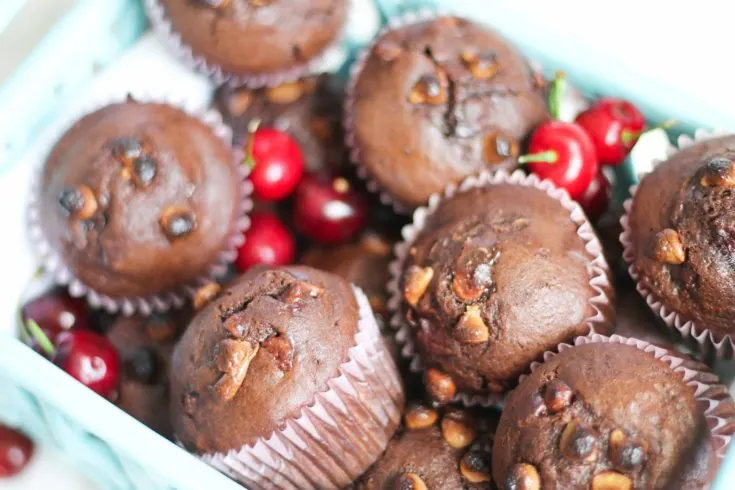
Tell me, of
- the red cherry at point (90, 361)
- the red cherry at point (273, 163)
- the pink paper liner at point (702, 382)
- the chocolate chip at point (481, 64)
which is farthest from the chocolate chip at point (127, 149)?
the pink paper liner at point (702, 382)

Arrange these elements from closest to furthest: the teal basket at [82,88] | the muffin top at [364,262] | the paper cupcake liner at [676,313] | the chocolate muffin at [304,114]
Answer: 1. the teal basket at [82,88]
2. the paper cupcake liner at [676,313]
3. the muffin top at [364,262]
4. the chocolate muffin at [304,114]

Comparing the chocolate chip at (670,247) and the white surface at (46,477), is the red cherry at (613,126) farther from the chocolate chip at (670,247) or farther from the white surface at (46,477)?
the white surface at (46,477)

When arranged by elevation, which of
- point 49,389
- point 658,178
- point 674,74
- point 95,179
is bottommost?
point 674,74

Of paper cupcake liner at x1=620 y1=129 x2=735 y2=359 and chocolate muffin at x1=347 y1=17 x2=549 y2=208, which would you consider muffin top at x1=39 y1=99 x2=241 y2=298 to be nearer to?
chocolate muffin at x1=347 y1=17 x2=549 y2=208

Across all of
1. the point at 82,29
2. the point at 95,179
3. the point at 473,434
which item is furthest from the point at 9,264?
the point at 473,434

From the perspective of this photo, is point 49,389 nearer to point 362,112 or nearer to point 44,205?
point 44,205

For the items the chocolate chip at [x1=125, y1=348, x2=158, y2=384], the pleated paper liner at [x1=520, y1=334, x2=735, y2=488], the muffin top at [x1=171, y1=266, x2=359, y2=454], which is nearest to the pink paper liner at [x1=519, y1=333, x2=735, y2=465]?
the pleated paper liner at [x1=520, y1=334, x2=735, y2=488]

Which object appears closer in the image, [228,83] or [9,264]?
[9,264]
